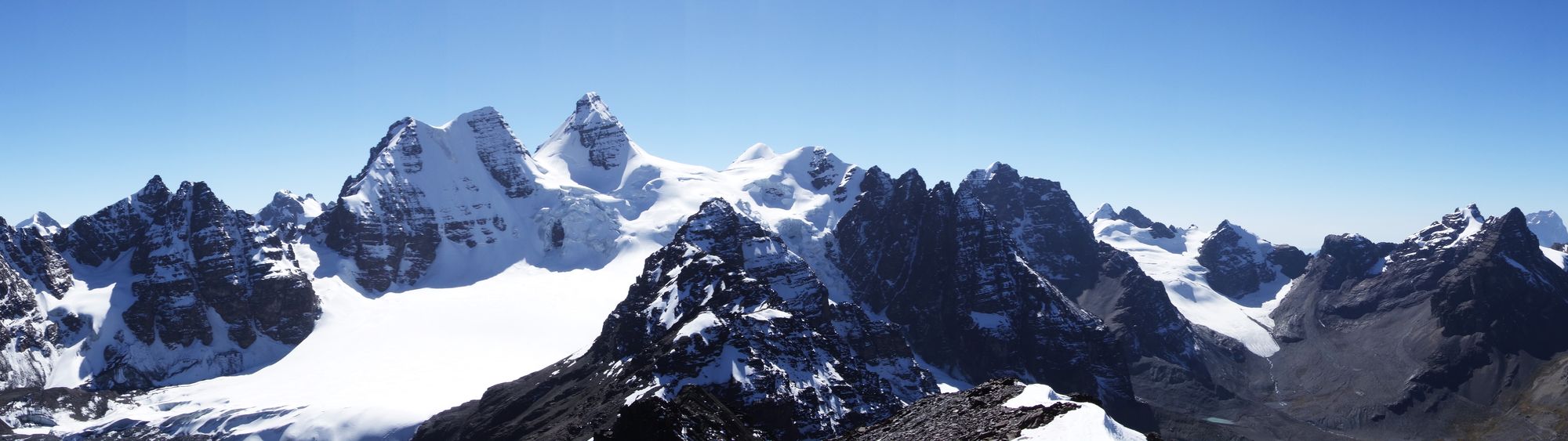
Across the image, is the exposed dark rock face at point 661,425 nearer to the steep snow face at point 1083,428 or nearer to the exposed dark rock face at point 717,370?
the steep snow face at point 1083,428

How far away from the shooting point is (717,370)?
138 m

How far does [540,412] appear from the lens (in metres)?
163

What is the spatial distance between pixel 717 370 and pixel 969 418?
93040 mm

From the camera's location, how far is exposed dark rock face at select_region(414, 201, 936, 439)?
13688 cm

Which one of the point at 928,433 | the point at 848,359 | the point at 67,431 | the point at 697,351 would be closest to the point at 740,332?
the point at 697,351

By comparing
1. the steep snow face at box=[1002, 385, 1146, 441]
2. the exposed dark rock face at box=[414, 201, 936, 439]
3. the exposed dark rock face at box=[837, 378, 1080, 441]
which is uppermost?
the exposed dark rock face at box=[414, 201, 936, 439]

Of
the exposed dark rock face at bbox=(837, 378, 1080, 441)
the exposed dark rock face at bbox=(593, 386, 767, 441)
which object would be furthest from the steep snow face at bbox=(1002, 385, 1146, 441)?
the exposed dark rock face at bbox=(593, 386, 767, 441)

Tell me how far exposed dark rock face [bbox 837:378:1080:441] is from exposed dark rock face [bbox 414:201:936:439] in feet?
181

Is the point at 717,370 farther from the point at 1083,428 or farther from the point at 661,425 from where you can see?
the point at 1083,428

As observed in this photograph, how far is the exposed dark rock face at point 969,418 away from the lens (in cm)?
4100

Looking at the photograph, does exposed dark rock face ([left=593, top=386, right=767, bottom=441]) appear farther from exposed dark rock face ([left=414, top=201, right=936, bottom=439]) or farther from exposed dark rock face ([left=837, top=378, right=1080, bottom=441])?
exposed dark rock face ([left=414, top=201, right=936, bottom=439])

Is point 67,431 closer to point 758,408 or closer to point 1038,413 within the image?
point 758,408

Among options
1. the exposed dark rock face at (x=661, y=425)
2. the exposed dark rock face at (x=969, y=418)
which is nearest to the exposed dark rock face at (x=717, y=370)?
the exposed dark rock face at (x=661, y=425)

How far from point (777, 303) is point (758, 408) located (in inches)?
1543
